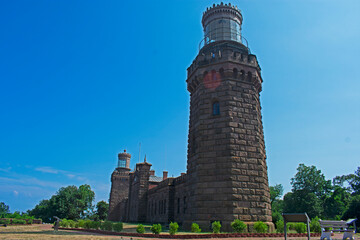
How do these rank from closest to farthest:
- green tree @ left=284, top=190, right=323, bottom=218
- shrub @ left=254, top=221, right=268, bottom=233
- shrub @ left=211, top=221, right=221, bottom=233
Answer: shrub @ left=211, top=221, right=221, bottom=233, shrub @ left=254, top=221, right=268, bottom=233, green tree @ left=284, top=190, right=323, bottom=218

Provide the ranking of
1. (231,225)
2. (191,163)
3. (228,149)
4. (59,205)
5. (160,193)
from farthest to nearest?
(59,205) → (160,193) → (191,163) → (228,149) → (231,225)

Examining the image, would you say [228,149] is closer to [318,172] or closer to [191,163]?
[191,163]

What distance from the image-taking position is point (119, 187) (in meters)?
57.6

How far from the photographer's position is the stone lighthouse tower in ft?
48.4

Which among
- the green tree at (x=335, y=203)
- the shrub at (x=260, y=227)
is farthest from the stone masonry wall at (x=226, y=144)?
the green tree at (x=335, y=203)

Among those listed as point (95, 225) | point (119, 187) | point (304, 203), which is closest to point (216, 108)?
point (95, 225)

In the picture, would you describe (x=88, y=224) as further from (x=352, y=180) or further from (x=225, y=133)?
(x=352, y=180)

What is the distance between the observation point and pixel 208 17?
20.5 m

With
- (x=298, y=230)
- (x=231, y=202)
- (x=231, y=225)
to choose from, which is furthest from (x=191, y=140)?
(x=298, y=230)

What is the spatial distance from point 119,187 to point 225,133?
4678cm

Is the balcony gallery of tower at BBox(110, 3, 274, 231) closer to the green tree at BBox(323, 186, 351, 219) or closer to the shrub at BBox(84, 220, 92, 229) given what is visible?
the shrub at BBox(84, 220, 92, 229)

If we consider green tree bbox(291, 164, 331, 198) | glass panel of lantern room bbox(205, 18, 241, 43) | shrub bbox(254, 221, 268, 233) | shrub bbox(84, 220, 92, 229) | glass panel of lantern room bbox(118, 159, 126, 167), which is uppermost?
glass panel of lantern room bbox(205, 18, 241, 43)

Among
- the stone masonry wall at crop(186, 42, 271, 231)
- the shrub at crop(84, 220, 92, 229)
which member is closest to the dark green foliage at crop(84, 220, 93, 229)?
the shrub at crop(84, 220, 92, 229)

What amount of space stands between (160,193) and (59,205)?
106ft
